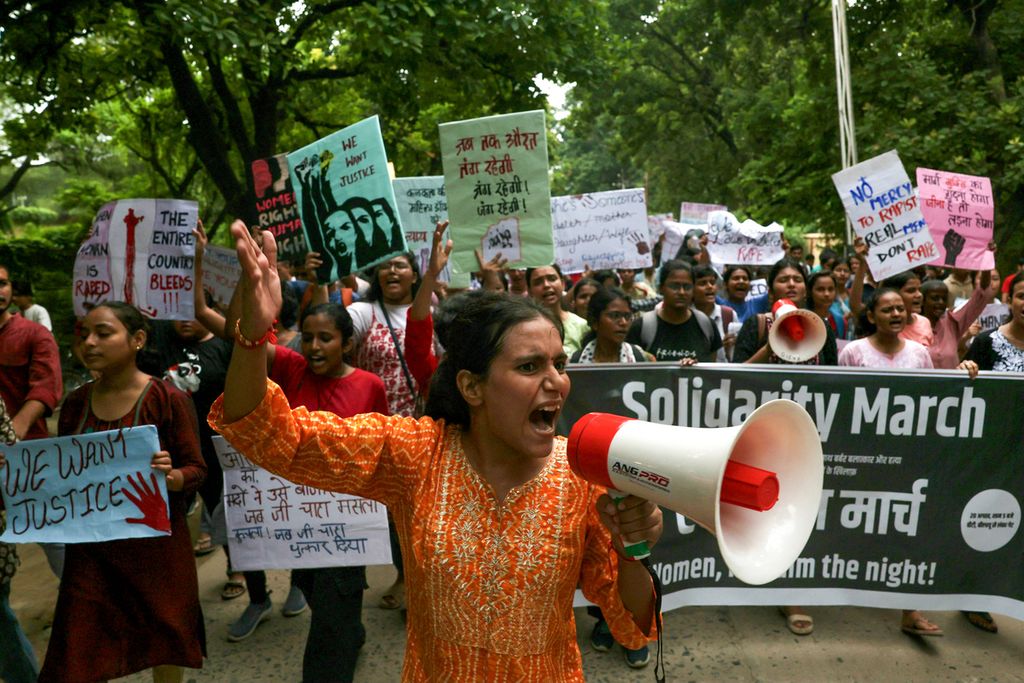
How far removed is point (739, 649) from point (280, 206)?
3396 mm

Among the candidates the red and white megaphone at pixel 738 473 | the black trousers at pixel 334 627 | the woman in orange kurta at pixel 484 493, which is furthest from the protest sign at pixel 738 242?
the red and white megaphone at pixel 738 473

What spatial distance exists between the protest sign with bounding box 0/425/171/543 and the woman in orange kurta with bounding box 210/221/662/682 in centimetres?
139

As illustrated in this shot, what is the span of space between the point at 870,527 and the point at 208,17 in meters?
6.05

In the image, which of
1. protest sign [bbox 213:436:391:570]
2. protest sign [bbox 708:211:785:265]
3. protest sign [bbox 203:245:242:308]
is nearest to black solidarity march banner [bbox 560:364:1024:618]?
protest sign [bbox 213:436:391:570]

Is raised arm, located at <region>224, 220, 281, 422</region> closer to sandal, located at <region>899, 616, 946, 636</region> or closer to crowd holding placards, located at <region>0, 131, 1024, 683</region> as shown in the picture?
crowd holding placards, located at <region>0, 131, 1024, 683</region>

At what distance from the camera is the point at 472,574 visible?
1827 mm

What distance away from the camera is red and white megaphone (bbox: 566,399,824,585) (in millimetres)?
1526

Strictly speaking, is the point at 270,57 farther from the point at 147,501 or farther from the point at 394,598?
the point at 147,501

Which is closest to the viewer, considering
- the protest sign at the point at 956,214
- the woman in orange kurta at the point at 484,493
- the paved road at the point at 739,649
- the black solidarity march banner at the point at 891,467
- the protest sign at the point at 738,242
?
the woman in orange kurta at the point at 484,493

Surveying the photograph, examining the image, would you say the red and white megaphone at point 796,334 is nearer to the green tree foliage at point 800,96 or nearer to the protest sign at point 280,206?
the protest sign at point 280,206

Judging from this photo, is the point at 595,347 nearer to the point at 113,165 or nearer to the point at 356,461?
the point at 356,461

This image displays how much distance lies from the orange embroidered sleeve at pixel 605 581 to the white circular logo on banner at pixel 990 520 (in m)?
2.80

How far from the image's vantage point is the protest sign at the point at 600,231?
25.2 feet

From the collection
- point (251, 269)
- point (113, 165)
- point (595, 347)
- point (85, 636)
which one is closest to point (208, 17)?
point (595, 347)
